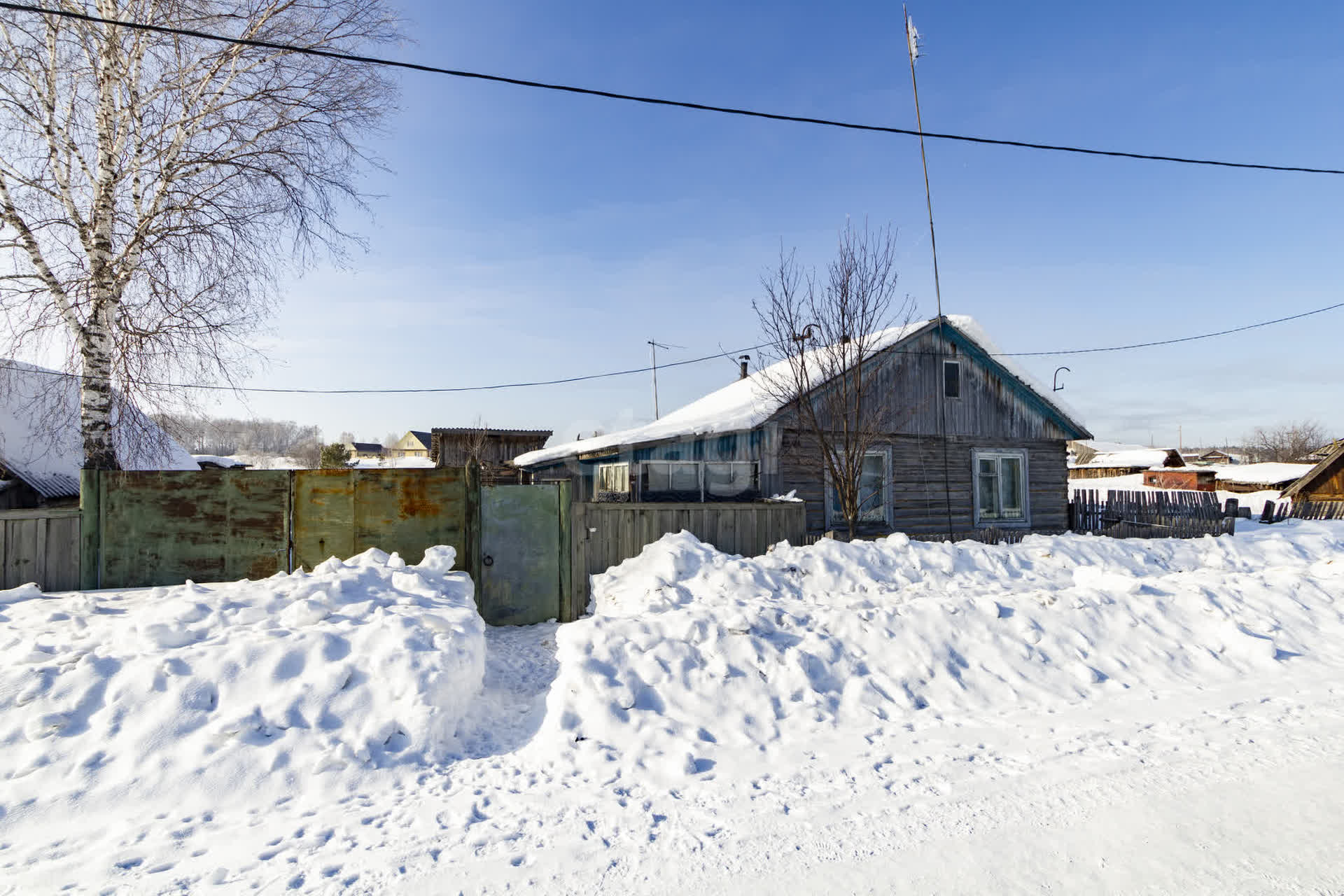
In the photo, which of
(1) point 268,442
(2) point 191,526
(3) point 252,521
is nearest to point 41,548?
(2) point 191,526

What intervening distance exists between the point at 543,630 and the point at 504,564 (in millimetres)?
1013

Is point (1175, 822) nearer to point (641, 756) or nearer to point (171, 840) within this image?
point (641, 756)

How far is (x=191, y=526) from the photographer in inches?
310

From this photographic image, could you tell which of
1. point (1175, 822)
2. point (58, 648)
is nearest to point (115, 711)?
point (58, 648)

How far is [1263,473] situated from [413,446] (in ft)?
303

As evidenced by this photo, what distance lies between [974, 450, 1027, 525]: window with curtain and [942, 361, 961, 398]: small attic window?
64.3 inches

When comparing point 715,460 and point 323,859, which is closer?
point 323,859

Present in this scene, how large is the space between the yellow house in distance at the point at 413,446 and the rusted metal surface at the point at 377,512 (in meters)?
80.5

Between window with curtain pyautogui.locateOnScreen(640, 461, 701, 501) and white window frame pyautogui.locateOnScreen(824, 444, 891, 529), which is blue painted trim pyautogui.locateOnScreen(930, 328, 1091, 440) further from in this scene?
window with curtain pyautogui.locateOnScreen(640, 461, 701, 501)

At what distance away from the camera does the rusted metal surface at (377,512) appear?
8.18 metres

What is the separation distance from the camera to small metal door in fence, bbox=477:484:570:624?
27.9 feet

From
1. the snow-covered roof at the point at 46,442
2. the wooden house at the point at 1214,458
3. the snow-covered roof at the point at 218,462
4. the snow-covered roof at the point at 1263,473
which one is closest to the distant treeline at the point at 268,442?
the snow-covered roof at the point at 218,462

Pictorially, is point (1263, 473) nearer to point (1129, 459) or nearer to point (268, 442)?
point (1129, 459)

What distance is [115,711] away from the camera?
447 cm
